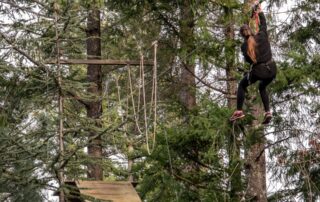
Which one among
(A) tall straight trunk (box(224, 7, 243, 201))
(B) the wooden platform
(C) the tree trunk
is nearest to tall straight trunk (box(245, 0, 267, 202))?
(C) the tree trunk

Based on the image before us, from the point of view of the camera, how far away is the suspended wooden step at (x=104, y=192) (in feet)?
31.4

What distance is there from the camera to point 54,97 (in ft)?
33.8

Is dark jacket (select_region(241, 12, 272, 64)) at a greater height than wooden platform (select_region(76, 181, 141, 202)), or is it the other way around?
dark jacket (select_region(241, 12, 272, 64))

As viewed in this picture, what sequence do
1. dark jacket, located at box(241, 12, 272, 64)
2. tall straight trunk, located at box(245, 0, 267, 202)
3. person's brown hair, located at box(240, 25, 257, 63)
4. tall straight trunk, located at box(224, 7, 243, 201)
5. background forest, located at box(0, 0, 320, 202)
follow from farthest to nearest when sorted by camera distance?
1. tall straight trunk, located at box(245, 0, 267, 202)
2. tall straight trunk, located at box(224, 7, 243, 201)
3. background forest, located at box(0, 0, 320, 202)
4. dark jacket, located at box(241, 12, 272, 64)
5. person's brown hair, located at box(240, 25, 257, 63)

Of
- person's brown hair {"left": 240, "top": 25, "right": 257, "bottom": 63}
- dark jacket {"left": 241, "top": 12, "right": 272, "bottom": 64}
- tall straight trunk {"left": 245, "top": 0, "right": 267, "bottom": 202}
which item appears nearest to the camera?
person's brown hair {"left": 240, "top": 25, "right": 257, "bottom": 63}

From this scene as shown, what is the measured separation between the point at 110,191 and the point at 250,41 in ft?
9.96

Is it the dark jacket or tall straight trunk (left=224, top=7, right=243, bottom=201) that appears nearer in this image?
the dark jacket

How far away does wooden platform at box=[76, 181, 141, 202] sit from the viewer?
9713 millimetres

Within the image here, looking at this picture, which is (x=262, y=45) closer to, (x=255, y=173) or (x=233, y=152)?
(x=233, y=152)

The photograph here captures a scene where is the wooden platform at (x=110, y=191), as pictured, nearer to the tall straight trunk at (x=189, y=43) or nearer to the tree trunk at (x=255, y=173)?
the tall straight trunk at (x=189, y=43)

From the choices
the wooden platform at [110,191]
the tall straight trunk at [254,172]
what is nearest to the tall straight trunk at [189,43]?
the tall straight trunk at [254,172]

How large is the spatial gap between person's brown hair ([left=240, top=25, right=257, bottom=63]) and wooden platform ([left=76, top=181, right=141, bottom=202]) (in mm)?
2504

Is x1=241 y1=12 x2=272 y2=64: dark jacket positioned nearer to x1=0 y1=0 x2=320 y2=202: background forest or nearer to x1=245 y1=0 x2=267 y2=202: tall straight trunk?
x1=0 y1=0 x2=320 y2=202: background forest

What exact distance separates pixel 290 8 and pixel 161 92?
9.88 feet
